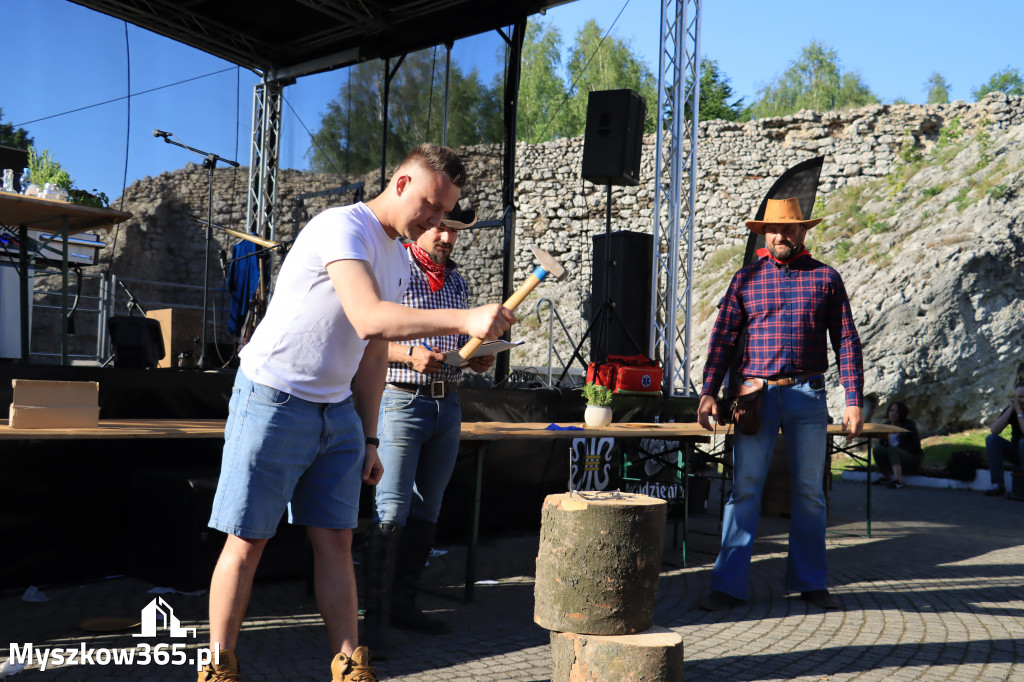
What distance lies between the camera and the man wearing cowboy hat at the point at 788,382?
3.85 meters

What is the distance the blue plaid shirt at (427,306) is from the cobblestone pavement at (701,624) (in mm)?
1054

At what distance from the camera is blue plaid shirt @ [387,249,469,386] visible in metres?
3.19

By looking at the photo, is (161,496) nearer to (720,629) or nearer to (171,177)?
(720,629)

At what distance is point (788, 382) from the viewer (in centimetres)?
385

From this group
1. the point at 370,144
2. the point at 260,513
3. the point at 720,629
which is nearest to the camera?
the point at 260,513

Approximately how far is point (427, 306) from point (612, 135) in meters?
5.10

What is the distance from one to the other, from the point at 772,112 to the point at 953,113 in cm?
1855

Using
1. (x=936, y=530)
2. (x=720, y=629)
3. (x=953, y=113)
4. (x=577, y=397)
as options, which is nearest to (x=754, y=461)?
→ (x=720, y=629)

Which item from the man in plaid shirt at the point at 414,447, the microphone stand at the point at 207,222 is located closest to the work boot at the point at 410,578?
the man in plaid shirt at the point at 414,447

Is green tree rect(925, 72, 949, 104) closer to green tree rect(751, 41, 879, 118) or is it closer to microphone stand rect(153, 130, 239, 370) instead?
green tree rect(751, 41, 879, 118)

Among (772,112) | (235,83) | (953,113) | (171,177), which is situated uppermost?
(772,112)

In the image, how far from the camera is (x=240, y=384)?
2.16m

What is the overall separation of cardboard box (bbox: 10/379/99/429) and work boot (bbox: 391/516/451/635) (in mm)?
1277

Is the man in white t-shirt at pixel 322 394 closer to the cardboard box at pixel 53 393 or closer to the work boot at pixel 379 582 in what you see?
the work boot at pixel 379 582
